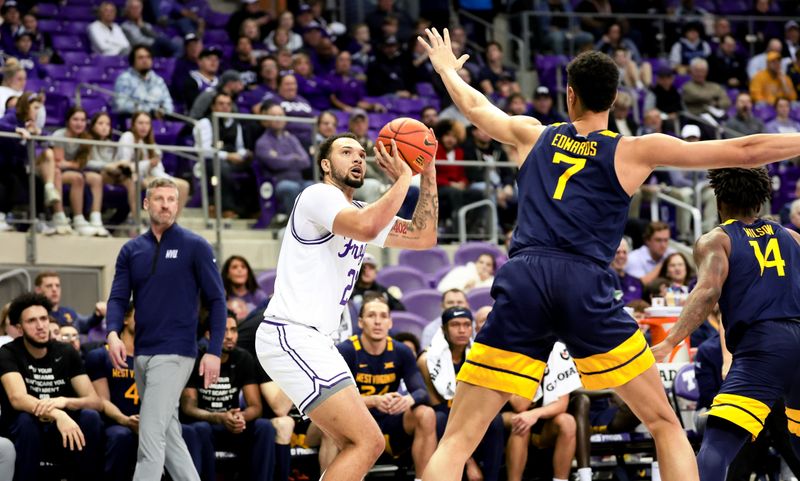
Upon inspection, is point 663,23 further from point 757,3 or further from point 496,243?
point 496,243

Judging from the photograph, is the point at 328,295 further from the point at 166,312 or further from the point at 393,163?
the point at 166,312

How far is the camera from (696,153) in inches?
234

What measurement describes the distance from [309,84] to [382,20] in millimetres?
2910

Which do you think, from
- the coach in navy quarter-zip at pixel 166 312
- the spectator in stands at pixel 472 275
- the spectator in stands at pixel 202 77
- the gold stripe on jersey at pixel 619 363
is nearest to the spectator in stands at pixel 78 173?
the spectator in stands at pixel 202 77

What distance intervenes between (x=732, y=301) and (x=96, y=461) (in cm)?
479

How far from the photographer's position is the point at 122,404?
9938mm

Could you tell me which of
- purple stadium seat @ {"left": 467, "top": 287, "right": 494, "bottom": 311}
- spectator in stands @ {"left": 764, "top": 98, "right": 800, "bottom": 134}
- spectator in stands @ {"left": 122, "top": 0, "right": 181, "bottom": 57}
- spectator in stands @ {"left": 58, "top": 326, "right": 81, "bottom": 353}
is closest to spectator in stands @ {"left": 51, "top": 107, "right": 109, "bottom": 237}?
spectator in stands @ {"left": 58, "top": 326, "right": 81, "bottom": 353}

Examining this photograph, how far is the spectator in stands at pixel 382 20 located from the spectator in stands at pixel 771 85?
18.0 ft

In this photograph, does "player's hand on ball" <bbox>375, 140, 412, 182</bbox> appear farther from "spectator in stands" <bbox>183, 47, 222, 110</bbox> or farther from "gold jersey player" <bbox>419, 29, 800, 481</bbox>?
"spectator in stands" <bbox>183, 47, 222, 110</bbox>

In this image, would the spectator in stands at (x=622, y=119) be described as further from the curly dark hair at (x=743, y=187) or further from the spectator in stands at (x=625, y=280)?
the curly dark hair at (x=743, y=187)

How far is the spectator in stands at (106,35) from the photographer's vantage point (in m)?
16.3

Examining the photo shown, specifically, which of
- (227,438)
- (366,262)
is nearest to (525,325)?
(227,438)

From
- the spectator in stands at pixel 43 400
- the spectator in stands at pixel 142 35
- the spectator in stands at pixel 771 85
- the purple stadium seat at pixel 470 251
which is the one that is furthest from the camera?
the spectator in stands at pixel 771 85

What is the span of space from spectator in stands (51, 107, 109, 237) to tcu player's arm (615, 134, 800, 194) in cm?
741
